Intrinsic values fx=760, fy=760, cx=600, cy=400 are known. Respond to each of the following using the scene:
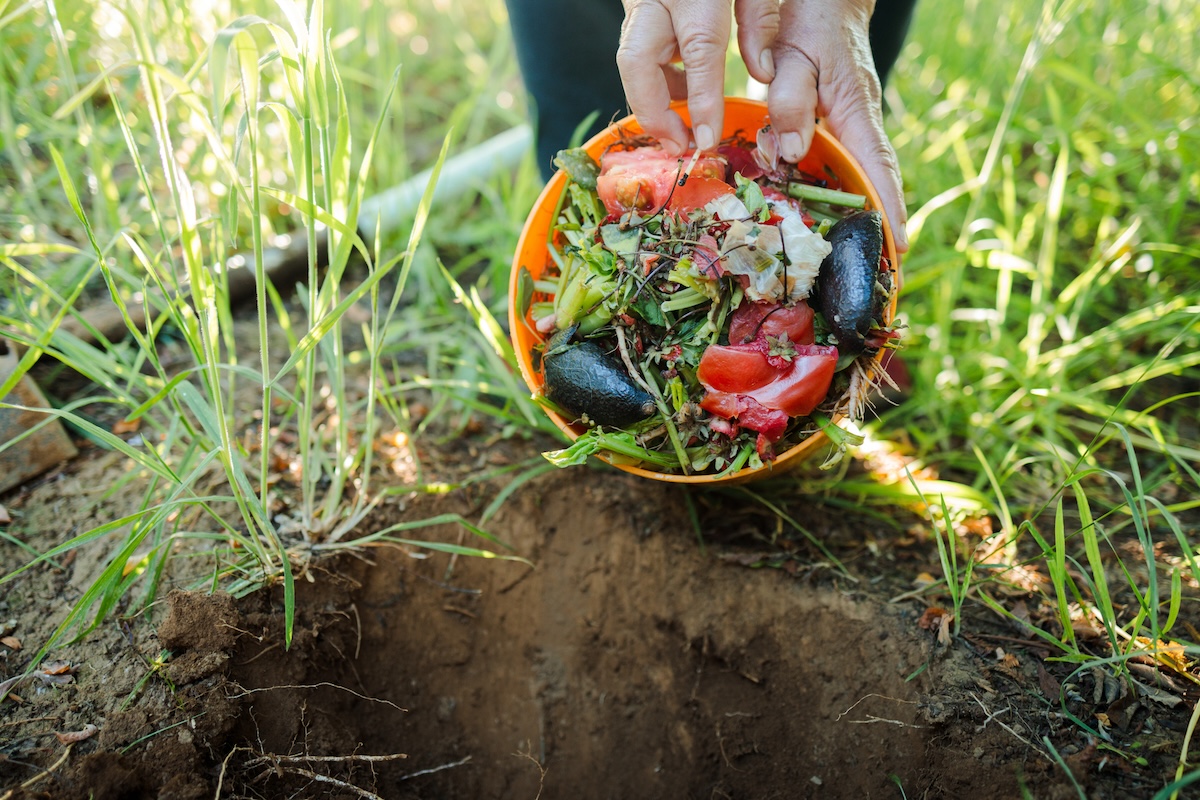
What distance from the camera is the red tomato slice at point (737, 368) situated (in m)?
1.31

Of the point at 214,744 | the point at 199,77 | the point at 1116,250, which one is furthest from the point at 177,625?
the point at 1116,250

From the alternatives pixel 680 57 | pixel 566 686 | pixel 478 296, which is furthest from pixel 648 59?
pixel 566 686

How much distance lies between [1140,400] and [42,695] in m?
2.58

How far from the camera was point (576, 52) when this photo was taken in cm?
195

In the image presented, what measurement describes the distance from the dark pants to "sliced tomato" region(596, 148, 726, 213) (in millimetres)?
480

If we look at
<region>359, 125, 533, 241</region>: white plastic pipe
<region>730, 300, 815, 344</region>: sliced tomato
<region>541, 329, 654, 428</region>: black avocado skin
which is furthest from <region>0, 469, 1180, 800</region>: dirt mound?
<region>359, 125, 533, 241</region>: white plastic pipe

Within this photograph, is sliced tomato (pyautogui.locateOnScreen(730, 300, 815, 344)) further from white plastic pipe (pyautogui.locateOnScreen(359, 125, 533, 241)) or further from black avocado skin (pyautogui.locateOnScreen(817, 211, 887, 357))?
white plastic pipe (pyautogui.locateOnScreen(359, 125, 533, 241))

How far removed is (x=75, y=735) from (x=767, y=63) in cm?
165

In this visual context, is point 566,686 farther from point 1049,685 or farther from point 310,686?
point 1049,685

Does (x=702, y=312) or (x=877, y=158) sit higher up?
(x=877, y=158)

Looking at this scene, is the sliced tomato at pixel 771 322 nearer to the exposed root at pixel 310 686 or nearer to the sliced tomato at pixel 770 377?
the sliced tomato at pixel 770 377

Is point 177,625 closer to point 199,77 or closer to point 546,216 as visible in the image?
point 546,216

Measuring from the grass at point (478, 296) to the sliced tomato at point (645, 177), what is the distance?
356mm

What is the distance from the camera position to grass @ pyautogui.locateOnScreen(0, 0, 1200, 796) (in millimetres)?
1253
